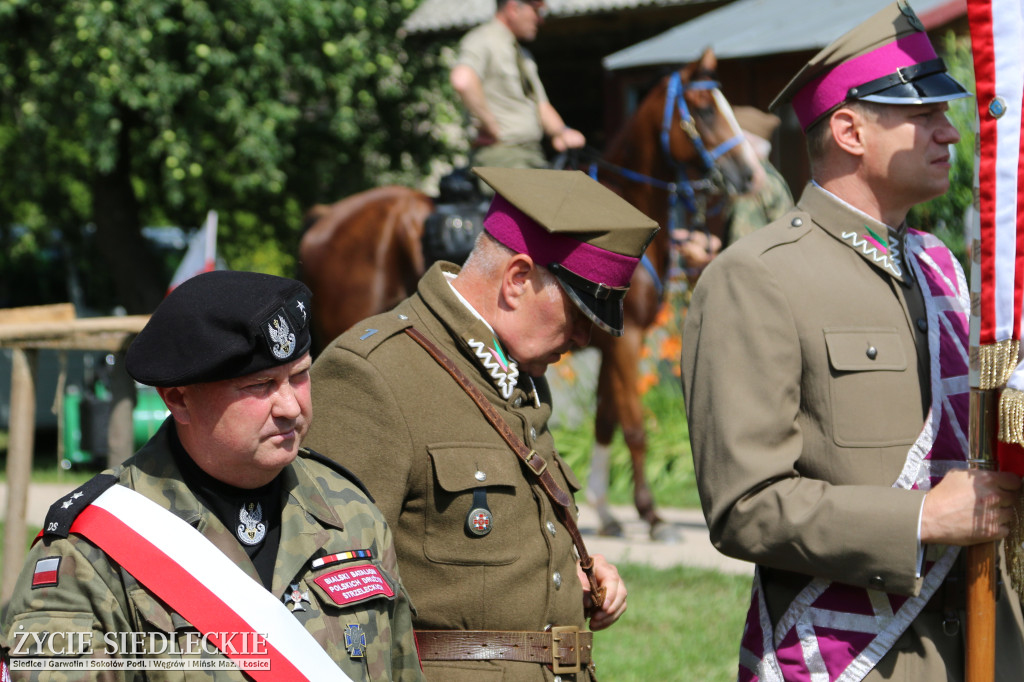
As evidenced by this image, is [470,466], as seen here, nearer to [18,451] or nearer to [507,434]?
[507,434]

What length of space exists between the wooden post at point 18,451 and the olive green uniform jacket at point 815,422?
3499 mm

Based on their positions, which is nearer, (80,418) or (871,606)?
(871,606)

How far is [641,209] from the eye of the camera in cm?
752

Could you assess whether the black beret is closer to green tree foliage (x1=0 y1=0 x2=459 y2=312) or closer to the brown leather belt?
the brown leather belt

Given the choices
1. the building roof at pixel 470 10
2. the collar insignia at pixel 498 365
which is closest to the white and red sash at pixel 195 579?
the collar insignia at pixel 498 365

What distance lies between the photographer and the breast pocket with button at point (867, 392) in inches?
92.0

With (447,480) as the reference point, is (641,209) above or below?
below

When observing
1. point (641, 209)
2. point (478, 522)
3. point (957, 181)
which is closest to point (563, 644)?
point (478, 522)

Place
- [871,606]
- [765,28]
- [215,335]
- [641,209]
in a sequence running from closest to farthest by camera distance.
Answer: [215,335]
[871,606]
[641,209]
[765,28]

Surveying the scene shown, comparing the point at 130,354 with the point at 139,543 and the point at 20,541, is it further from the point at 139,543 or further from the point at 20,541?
the point at 20,541

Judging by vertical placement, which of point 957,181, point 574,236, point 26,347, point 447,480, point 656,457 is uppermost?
point 574,236

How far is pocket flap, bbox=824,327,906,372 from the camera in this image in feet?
7.72

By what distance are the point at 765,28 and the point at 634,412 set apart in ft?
21.7

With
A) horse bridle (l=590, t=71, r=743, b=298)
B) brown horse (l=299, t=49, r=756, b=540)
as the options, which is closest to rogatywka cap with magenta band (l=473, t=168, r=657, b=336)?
brown horse (l=299, t=49, r=756, b=540)
